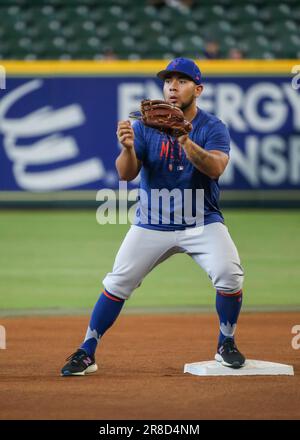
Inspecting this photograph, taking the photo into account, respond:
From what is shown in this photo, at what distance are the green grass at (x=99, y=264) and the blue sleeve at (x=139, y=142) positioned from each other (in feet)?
10.6

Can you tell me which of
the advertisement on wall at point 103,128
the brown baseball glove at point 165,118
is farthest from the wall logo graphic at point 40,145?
the brown baseball glove at point 165,118

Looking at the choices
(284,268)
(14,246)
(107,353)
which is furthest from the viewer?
(14,246)

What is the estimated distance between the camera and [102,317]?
20.0 feet

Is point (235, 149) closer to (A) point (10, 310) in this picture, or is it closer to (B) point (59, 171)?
(B) point (59, 171)

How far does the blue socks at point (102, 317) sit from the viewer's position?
239 inches

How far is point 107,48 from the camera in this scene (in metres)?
17.8

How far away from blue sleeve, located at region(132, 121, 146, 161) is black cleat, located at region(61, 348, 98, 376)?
1.32 meters

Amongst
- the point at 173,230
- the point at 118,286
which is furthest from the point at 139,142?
the point at 118,286

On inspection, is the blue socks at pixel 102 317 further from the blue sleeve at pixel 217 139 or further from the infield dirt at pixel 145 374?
the blue sleeve at pixel 217 139

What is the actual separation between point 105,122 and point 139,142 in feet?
34.6

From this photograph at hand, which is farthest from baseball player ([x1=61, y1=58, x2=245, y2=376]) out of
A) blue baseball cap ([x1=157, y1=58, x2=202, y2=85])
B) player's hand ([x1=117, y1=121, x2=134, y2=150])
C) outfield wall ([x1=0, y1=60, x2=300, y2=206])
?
outfield wall ([x1=0, y1=60, x2=300, y2=206])
